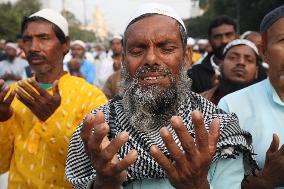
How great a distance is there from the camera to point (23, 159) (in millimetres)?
2709

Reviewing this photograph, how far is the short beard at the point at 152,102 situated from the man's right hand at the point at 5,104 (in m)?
0.80

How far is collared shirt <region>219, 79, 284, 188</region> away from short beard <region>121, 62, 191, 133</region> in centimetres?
43

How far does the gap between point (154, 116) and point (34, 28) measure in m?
1.21

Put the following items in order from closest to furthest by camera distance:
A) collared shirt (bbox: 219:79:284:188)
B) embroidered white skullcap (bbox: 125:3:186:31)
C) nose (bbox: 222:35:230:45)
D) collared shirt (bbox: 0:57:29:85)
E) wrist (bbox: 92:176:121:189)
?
wrist (bbox: 92:176:121:189) < embroidered white skullcap (bbox: 125:3:186:31) < collared shirt (bbox: 219:79:284:188) < nose (bbox: 222:35:230:45) < collared shirt (bbox: 0:57:29:85)

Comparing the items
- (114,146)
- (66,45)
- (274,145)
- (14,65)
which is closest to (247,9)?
(14,65)

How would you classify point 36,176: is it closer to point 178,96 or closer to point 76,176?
point 76,176

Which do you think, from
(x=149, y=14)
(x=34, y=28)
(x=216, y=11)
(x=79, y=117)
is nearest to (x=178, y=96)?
(x=149, y=14)

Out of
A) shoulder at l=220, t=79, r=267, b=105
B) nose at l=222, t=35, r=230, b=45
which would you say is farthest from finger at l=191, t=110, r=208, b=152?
nose at l=222, t=35, r=230, b=45

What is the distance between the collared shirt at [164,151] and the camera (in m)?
1.97

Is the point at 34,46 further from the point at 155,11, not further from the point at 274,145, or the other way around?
the point at 274,145

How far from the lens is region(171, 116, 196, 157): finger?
1.62m

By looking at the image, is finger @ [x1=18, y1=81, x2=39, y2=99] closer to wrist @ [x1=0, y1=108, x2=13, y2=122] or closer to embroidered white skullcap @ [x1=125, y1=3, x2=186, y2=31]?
wrist @ [x1=0, y1=108, x2=13, y2=122]

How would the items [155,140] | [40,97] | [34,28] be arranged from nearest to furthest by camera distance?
1. [155,140]
2. [40,97]
3. [34,28]

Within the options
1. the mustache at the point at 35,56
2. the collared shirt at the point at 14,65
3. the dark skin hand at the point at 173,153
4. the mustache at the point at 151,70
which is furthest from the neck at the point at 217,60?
the collared shirt at the point at 14,65
